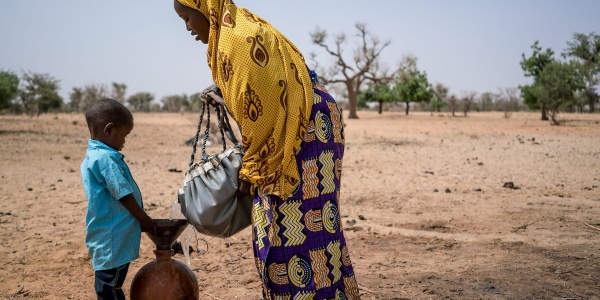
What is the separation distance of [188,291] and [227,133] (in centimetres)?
81

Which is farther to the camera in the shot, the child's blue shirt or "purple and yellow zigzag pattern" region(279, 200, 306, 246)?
the child's blue shirt

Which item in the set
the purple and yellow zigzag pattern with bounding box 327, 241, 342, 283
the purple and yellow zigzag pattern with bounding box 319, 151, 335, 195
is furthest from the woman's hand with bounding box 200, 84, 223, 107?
the purple and yellow zigzag pattern with bounding box 327, 241, 342, 283

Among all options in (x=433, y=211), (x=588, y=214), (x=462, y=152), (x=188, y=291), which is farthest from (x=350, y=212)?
(x=462, y=152)

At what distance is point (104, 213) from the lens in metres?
2.65

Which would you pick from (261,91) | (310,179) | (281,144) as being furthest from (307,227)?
(261,91)

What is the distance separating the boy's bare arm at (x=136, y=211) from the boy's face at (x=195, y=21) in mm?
831

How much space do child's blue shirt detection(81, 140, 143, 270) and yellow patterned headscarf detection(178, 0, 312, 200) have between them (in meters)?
0.73

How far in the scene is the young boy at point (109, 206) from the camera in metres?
2.61

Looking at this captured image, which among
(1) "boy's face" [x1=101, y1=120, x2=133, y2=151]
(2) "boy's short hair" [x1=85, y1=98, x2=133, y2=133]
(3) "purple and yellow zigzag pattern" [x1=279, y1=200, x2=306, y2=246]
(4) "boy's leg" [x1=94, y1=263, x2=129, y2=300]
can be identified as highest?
(2) "boy's short hair" [x1=85, y1=98, x2=133, y2=133]

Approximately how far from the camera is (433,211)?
6293 millimetres

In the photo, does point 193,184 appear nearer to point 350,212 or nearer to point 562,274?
point 562,274

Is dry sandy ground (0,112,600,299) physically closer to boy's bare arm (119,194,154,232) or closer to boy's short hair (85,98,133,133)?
A: boy's bare arm (119,194,154,232)

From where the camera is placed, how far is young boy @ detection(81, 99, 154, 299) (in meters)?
2.61

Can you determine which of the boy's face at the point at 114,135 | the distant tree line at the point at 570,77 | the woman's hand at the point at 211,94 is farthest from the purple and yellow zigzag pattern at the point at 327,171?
the distant tree line at the point at 570,77
